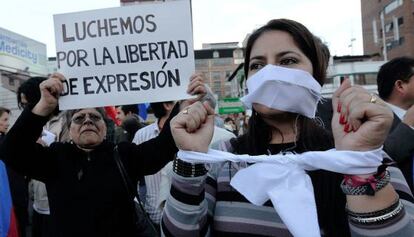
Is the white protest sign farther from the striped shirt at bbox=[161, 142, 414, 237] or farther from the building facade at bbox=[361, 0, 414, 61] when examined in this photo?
the building facade at bbox=[361, 0, 414, 61]

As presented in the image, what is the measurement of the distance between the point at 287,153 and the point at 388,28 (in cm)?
5758

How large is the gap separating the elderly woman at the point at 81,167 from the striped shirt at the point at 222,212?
120cm

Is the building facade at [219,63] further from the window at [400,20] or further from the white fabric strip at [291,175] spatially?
the white fabric strip at [291,175]

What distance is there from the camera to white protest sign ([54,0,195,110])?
2.59 metres

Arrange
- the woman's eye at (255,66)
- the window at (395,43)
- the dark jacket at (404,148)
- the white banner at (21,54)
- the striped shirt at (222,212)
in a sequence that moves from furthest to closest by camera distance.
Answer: the window at (395,43)
the white banner at (21,54)
the dark jacket at (404,148)
the woman's eye at (255,66)
the striped shirt at (222,212)

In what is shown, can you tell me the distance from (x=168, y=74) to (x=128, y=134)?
321cm

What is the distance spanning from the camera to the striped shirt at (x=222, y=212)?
5.18ft

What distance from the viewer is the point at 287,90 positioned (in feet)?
5.60

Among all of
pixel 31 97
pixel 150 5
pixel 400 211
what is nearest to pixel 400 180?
pixel 400 211

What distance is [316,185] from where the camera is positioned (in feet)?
5.30

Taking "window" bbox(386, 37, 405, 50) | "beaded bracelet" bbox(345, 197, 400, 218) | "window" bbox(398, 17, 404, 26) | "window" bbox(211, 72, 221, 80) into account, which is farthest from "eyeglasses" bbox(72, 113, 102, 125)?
"window" bbox(211, 72, 221, 80)

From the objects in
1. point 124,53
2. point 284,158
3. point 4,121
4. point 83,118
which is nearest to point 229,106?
point 4,121

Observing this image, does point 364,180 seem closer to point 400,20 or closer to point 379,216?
point 379,216

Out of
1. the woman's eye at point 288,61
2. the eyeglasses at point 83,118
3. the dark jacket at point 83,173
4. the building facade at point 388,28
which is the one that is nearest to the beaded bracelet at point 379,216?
the woman's eye at point 288,61
